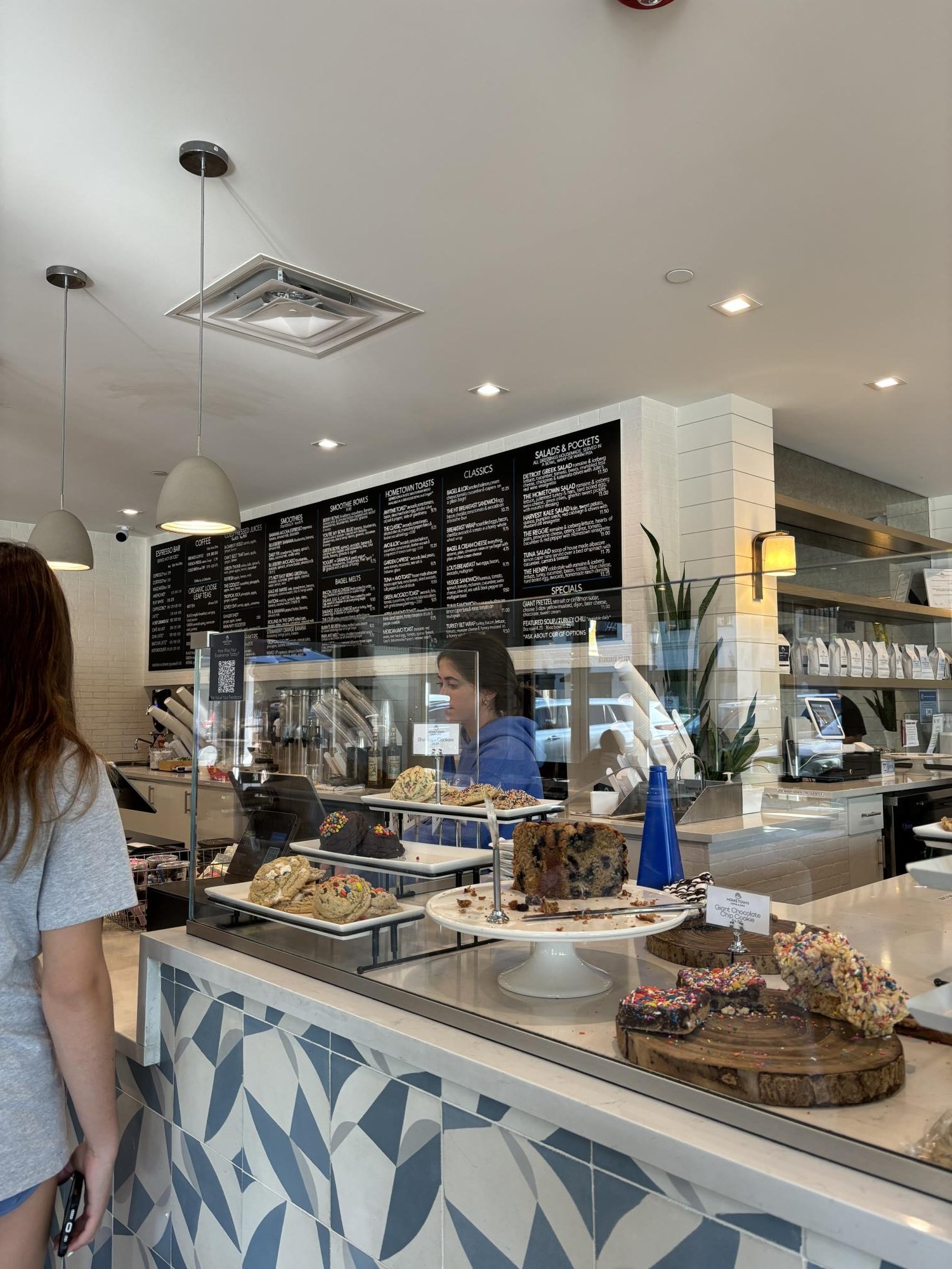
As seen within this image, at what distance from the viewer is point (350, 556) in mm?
5188

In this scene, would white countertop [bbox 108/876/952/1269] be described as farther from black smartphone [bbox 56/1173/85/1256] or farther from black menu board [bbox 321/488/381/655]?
black menu board [bbox 321/488/381/655]

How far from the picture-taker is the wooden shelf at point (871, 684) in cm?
86

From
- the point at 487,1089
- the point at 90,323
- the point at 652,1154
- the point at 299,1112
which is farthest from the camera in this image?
the point at 90,323

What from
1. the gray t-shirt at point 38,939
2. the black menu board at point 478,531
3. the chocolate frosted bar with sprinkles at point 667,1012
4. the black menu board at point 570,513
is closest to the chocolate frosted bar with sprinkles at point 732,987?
the chocolate frosted bar with sprinkles at point 667,1012

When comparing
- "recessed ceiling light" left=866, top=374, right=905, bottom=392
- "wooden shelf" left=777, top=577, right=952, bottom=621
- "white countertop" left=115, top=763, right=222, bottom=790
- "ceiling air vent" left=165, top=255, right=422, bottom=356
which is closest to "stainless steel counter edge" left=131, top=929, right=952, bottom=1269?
"wooden shelf" left=777, top=577, right=952, bottom=621

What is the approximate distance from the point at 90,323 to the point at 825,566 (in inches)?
114

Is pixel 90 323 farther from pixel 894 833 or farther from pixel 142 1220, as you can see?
pixel 894 833

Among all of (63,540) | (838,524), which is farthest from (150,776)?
(838,524)

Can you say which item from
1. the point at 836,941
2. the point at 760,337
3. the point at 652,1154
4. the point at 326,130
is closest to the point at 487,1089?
the point at 652,1154

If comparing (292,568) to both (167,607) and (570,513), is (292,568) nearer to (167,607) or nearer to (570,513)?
(167,607)

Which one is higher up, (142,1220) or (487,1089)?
(487,1089)

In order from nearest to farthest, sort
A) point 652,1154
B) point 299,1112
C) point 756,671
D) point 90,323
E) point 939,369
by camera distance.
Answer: point 652,1154
point 756,671
point 299,1112
point 90,323
point 939,369

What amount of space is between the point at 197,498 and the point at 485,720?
4.92 feet

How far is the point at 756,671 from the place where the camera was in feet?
3.55
